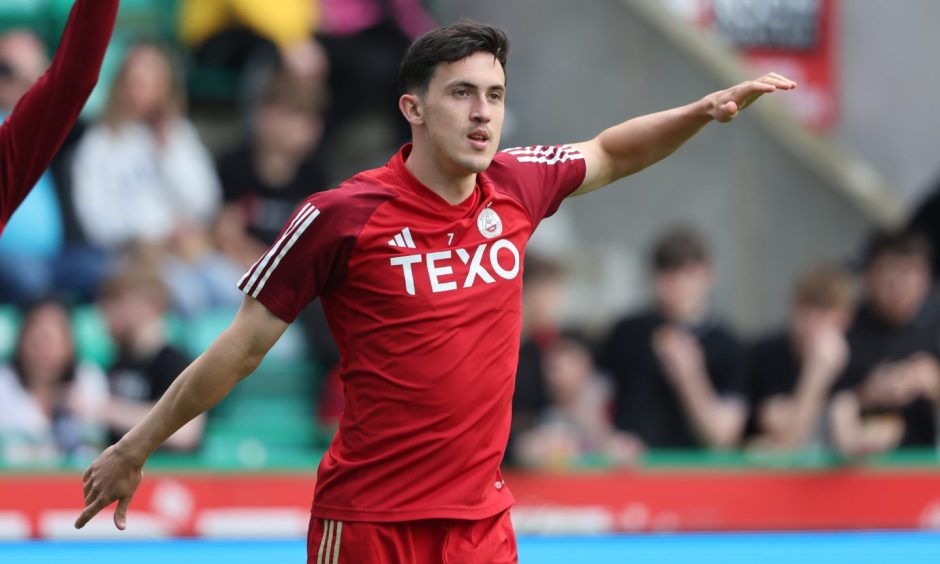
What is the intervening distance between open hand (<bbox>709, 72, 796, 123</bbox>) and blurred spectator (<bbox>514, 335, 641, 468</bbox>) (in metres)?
3.42

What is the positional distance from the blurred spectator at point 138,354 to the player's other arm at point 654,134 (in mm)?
3576

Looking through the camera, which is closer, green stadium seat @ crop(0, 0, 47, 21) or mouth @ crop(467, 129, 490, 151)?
mouth @ crop(467, 129, 490, 151)

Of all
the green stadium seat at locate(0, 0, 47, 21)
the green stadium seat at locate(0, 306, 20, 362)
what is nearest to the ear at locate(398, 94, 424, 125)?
the green stadium seat at locate(0, 306, 20, 362)

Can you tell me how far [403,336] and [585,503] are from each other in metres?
3.53

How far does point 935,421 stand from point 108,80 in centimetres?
482

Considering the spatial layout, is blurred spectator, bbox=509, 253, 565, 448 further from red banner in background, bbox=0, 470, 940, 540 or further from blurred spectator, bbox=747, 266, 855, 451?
blurred spectator, bbox=747, 266, 855, 451

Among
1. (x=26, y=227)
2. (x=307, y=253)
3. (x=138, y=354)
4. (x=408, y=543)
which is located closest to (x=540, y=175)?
(x=307, y=253)

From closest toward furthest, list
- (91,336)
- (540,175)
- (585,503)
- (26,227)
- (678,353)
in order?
(540,175) → (585,503) → (678,353) → (91,336) → (26,227)

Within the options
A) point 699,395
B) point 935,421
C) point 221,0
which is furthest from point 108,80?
point 935,421

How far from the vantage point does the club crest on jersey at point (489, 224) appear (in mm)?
4375

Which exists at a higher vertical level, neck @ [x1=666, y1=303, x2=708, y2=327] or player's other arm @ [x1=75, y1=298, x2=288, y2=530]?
neck @ [x1=666, y1=303, x2=708, y2=327]

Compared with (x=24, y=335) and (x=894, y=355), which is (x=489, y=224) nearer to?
(x=24, y=335)

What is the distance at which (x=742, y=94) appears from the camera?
4.39 meters

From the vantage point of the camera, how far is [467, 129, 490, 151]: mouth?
4238 mm
